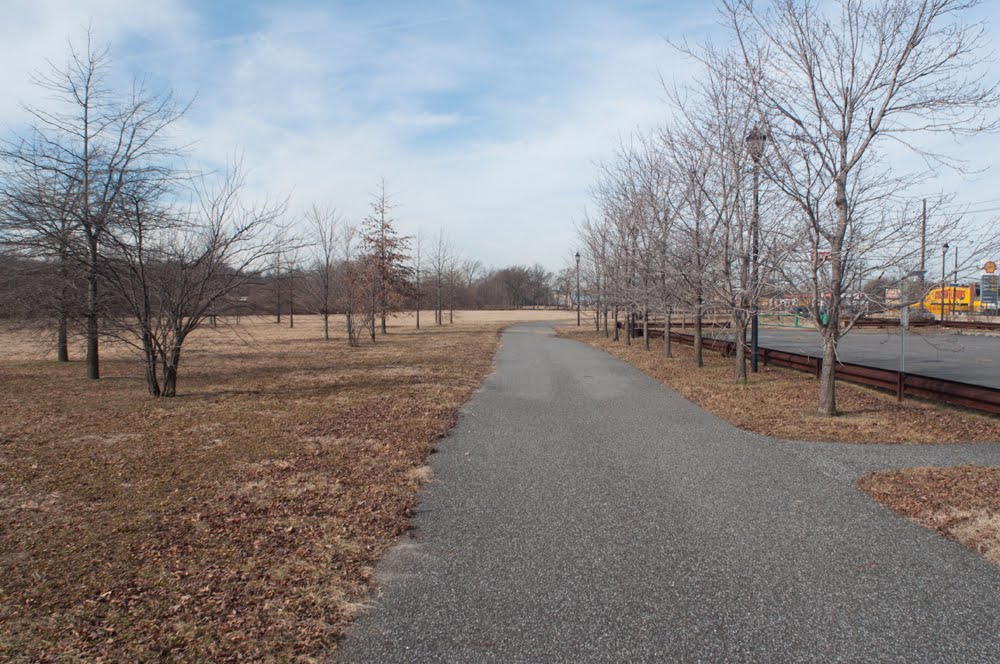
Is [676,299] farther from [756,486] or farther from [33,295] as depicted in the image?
[33,295]

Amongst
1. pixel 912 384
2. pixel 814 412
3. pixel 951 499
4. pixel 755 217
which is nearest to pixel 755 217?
pixel 755 217

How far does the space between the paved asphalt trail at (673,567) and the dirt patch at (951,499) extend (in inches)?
6.2

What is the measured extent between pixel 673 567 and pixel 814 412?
617cm

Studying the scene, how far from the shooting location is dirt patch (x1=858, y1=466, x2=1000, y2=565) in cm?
415

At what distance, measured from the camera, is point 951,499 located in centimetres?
488

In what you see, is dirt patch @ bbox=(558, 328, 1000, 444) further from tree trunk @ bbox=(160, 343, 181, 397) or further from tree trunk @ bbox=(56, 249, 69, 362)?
tree trunk @ bbox=(56, 249, 69, 362)

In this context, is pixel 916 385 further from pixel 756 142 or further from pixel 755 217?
pixel 756 142

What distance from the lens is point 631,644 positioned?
290 centimetres

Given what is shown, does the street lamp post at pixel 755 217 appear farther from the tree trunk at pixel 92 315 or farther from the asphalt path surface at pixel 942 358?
the tree trunk at pixel 92 315

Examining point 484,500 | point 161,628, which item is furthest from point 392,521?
point 161,628

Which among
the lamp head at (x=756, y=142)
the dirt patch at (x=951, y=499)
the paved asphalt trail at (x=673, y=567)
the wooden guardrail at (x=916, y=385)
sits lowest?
the paved asphalt trail at (x=673, y=567)

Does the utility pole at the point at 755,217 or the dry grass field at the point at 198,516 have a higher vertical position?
the utility pole at the point at 755,217

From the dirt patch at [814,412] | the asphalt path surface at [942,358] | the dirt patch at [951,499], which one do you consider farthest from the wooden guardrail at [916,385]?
the dirt patch at [951,499]

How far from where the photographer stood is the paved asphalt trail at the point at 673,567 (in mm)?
2926
